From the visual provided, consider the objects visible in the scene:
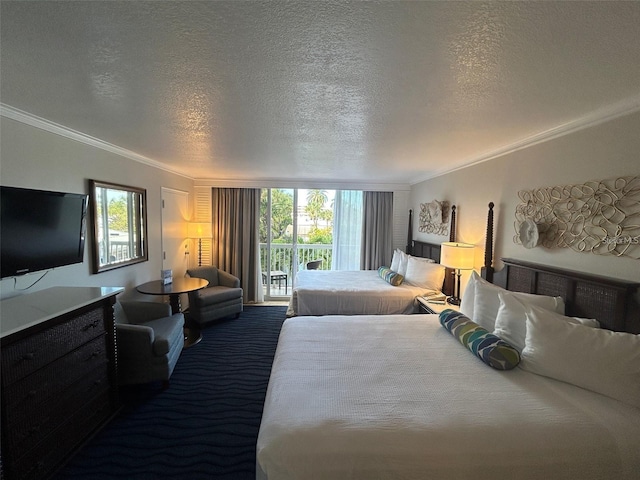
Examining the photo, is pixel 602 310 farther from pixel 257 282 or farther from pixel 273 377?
pixel 257 282

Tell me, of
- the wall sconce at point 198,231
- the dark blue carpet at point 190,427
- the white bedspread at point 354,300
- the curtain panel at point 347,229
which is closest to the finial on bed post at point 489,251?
the white bedspread at point 354,300

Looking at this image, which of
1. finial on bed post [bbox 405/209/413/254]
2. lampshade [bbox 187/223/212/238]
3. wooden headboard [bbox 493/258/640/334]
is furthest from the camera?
finial on bed post [bbox 405/209/413/254]

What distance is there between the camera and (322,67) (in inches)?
53.6

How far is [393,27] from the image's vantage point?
106 centimetres

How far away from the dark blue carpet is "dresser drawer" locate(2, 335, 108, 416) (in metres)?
0.52

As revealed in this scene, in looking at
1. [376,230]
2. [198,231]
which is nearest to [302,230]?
[376,230]

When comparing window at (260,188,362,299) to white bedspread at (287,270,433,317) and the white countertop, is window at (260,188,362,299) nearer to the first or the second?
white bedspread at (287,270,433,317)

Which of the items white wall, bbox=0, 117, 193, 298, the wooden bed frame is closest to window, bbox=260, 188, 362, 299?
white wall, bbox=0, 117, 193, 298

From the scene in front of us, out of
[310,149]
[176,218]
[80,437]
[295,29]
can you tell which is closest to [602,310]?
[295,29]

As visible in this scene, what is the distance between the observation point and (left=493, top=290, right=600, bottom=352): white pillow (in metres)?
1.92

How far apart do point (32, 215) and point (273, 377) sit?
6.60ft

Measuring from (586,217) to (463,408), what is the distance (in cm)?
158

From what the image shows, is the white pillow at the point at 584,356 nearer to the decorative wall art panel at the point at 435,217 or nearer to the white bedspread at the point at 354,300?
the white bedspread at the point at 354,300

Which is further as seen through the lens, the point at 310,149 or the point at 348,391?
the point at 310,149
